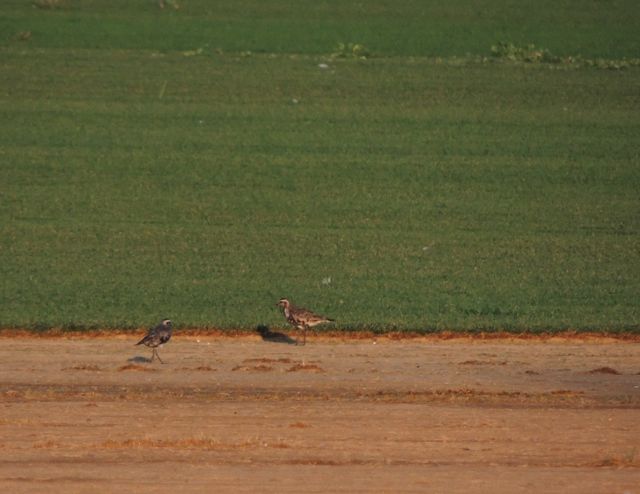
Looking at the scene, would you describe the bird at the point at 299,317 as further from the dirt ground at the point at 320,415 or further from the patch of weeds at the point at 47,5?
the patch of weeds at the point at 47,5

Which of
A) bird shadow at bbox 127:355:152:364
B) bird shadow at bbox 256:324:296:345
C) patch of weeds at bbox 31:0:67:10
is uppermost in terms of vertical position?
patch of weeds at bbox 31:0:67:10

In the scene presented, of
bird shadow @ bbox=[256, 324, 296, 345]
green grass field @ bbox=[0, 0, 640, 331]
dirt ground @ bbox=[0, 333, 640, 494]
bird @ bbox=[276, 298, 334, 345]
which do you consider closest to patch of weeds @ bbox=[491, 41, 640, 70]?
green grass field @ bbox=[0, 0, 640, 331]

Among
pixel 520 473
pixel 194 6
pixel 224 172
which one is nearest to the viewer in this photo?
pixel 520 473

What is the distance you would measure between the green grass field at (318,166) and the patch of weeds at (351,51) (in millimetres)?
411

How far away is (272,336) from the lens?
61.2ft

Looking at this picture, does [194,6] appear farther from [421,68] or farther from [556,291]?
[556,291]

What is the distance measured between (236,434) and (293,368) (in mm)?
3216

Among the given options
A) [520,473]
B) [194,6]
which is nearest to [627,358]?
[520,473]

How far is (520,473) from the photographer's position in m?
12.4

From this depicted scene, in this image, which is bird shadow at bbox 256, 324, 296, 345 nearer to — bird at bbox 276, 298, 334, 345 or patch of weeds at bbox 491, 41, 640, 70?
bird at bbox 276, 298, 334, 345

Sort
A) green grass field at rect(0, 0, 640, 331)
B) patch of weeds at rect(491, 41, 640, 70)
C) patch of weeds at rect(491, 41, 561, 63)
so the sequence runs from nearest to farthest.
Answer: green grass field at rect(0, 0, 640, 331) < patch of weeds at rect(491, 41, 640, 70) < patch of weeds at rect(491, 41, 561, 63)

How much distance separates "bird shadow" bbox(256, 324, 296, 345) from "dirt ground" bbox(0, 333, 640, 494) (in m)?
0.18

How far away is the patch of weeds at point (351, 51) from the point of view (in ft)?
118

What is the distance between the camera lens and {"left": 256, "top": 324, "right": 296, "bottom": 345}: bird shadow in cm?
1847
